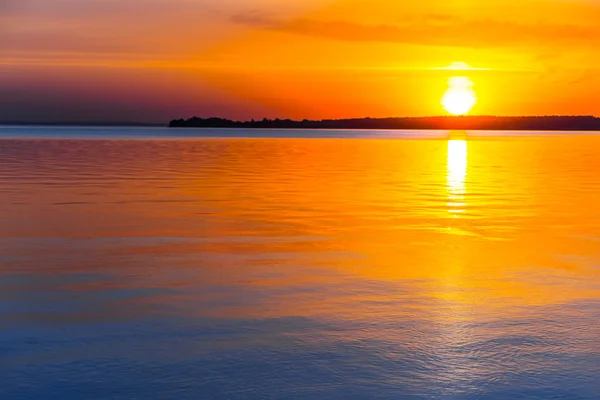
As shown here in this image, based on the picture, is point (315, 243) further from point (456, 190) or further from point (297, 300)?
point (456, 190)

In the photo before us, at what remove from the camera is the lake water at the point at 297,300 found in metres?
5.91

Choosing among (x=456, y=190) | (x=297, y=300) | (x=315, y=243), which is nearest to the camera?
(x=297, y=300)

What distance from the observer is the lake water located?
591 centimetres

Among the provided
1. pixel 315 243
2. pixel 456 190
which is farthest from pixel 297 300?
pixel 456 190

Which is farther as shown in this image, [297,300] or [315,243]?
[315,243]

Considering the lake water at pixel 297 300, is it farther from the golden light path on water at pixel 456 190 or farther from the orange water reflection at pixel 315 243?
the golden light path on water at pixel 456 190

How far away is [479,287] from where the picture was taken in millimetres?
9109

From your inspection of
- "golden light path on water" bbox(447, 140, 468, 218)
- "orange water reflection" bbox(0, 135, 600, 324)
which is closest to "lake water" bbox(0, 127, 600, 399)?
Answer: "orange water reflection" bbox(0, 135, 600, 324)

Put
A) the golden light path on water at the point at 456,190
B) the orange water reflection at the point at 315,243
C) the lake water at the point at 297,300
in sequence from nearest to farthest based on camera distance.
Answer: the lake water at the point at 297,300 < the orange water reflection at the point at 315,243 < the golden light path on water at the point at 456,190

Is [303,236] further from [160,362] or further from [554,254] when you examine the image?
[160,362]

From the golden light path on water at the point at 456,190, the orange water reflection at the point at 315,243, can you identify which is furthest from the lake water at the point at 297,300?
the golden light path on water at the point at 456,190

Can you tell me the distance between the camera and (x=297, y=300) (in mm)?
8414

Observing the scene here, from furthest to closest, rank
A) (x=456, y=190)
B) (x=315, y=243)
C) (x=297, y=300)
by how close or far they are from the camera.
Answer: (x=456, y=190), (x=315, y=243), (x=297, y=300)

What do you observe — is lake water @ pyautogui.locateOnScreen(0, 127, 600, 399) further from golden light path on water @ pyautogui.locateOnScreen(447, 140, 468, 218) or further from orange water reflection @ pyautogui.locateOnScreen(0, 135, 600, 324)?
golden light path on water @ pyautogui.locateOnScreen(447, 140, 468, 218)
